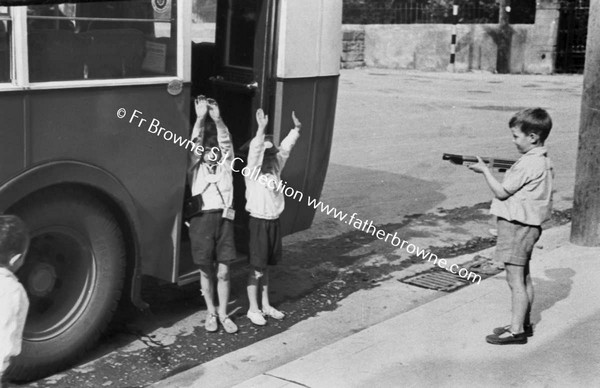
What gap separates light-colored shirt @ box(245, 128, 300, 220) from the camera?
539 centimetres

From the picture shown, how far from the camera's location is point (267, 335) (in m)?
5.40

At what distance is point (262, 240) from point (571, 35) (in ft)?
76.0

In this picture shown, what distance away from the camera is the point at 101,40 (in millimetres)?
4695

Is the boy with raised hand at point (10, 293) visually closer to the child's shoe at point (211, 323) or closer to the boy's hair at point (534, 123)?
the child's shoe at point (211, 323)

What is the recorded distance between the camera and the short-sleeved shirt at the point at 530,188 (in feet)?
16.0

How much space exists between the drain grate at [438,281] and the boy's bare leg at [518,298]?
130 centimetres

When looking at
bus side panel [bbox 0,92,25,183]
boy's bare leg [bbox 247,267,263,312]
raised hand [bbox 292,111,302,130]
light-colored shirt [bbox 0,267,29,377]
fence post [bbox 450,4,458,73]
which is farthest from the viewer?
fence post [bbox 450,4,458,73]

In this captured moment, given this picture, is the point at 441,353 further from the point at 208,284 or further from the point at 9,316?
the point at 9,316

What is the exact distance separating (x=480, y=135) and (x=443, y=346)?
9.28 m

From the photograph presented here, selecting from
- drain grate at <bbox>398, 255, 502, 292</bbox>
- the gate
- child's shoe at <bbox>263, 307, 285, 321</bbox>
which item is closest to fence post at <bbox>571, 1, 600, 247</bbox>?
drain grate at <bbox>398, 255, 502, 292</bbox>

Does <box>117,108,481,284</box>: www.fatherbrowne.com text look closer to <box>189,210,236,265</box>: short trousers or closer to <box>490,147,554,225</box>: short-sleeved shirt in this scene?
<box>189,210,236,265</box>: short trousers

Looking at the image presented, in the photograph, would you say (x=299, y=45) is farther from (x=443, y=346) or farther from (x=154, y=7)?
(x=443, y=346)

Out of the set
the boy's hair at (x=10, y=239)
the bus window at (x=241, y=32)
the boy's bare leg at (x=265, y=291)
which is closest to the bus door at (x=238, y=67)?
the bus window at (x=241, y=32)

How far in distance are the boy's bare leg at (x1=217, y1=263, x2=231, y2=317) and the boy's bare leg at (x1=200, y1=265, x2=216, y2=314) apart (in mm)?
49
